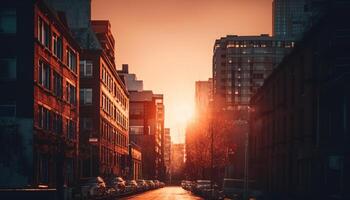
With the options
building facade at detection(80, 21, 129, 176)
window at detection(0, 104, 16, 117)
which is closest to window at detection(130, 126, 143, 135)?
building facade at detection(80, 21, 129, 176)

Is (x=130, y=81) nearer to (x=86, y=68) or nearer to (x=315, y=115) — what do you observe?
(x=86, y=68)

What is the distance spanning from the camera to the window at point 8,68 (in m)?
44.1

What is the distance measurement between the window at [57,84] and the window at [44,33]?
148 inches

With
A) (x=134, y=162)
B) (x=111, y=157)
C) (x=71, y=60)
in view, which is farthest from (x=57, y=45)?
(x=134, y=162)

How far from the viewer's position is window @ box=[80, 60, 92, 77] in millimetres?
76938

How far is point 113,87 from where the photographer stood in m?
94.4

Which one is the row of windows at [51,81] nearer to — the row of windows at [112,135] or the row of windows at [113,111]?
the row of windows at [112,135]

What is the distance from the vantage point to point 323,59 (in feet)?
115

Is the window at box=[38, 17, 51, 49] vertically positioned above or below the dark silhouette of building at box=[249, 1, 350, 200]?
above

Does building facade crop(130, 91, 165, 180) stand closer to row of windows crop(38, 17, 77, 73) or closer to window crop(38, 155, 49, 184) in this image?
row of windows crop(38, 17, 77, 73)

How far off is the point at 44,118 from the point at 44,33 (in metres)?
6.60

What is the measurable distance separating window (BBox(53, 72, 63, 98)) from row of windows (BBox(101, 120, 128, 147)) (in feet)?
83.3

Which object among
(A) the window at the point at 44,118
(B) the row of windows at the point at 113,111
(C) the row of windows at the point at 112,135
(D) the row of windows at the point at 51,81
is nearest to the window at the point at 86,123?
(C) the row of windows at the point at 112,135

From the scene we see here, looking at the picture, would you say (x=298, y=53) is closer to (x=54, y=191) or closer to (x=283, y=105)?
(x=283, y=105)
